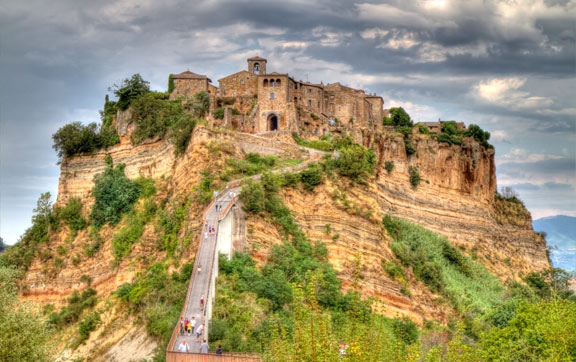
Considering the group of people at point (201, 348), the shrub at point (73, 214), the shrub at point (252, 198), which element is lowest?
the group of people at point (201, 348)

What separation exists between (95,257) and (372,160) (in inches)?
736

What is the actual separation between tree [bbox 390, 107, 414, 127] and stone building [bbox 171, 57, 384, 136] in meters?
2.18

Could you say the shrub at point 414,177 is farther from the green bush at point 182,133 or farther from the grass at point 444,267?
the green bush at point 182,133

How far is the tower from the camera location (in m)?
53.7

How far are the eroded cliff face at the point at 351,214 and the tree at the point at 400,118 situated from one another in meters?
2.23

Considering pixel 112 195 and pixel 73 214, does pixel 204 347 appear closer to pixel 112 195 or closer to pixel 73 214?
pixel 112 195

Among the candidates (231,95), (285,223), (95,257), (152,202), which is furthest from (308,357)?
(231,95)

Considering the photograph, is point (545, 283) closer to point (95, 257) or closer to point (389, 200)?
point (389, 200)

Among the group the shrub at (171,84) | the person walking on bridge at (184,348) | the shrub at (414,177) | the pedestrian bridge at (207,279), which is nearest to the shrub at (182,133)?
the pedestrian bridge at (207,279)

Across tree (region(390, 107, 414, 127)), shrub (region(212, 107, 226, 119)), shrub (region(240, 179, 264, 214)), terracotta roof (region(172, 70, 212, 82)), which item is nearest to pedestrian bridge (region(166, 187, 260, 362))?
shrub (region(240, 179, 264, 214))

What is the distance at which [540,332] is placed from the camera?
84.2ft

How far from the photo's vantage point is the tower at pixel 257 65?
5369 cm

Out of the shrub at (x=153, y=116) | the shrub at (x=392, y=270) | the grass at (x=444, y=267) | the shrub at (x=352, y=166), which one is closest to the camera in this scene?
the shrub at (x=392, y=270)

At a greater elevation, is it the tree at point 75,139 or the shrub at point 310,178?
the tree at point 75,139
